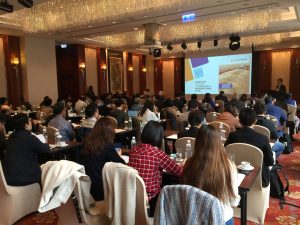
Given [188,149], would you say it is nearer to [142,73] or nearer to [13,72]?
[13,72]

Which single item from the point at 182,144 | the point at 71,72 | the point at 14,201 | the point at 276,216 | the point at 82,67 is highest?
the point at 82,67

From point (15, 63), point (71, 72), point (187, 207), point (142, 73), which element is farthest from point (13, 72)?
point (187, 207)

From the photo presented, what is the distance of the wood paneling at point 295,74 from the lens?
42.9ft

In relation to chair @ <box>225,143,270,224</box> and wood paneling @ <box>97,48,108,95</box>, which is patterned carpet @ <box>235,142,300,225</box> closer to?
chair @ <box>225,143,270,224</box>

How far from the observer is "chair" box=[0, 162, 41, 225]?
3178 millimetres

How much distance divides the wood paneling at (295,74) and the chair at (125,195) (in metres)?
13.0

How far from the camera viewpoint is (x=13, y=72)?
10.9 m

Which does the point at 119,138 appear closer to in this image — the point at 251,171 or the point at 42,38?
the point at 251,171

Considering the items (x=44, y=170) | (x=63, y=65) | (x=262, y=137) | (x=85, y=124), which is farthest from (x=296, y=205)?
(x=63, y=65)

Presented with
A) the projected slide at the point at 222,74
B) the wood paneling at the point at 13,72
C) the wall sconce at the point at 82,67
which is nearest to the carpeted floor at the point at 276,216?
the wood paneling at the point at 13,72

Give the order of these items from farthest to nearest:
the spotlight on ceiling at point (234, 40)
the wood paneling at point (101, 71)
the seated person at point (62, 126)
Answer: the wood paneling at point (101, 71) < the spotlight on ceiling at point (234, 40) < the seated person at point (62, 126)

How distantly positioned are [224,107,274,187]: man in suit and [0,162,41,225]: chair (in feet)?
8.19

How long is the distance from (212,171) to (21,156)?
92.5 inches

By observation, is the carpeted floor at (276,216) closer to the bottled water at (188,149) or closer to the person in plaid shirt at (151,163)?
the bottled water at (188,149)
